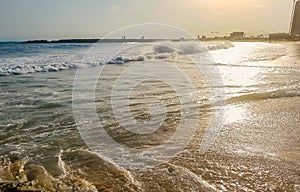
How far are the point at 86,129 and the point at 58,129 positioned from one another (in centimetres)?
60

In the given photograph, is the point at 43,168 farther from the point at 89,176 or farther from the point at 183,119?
the point at 183,119

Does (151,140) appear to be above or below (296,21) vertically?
below

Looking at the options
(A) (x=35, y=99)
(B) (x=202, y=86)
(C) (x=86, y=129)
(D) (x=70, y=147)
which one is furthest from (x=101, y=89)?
(D) (x=70, y=147)

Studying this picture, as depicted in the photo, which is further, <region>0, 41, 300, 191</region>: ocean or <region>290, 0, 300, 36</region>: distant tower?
<region>290, 0, 300, 36</region>: distant tower

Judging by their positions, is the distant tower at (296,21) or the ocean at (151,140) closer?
the ocean at (151,140)

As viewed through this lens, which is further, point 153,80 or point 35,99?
point 153,80

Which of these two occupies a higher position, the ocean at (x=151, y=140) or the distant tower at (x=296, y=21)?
the distant tower at (x=296, y=21)

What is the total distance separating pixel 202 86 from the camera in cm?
1181

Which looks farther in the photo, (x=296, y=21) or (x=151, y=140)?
(x=296, y=21)

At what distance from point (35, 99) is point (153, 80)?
551 cm

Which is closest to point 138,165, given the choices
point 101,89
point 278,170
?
A: point 278,170

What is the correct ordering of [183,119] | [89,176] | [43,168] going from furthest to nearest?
[183,119]
[43,168]
[89,176]

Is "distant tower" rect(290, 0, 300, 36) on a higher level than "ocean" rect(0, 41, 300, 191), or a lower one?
higher

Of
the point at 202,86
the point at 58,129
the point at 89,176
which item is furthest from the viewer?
the point at 202,86
